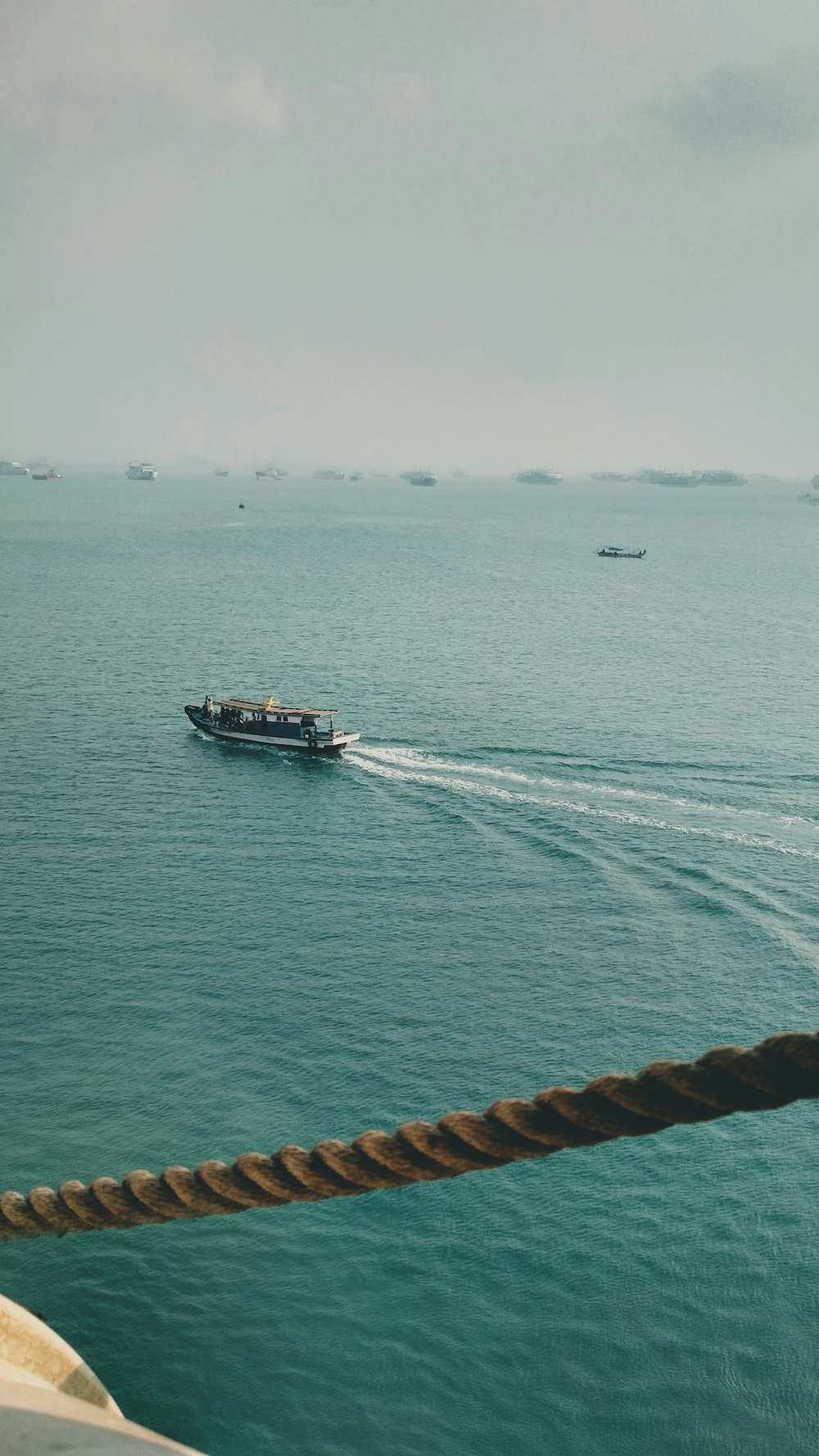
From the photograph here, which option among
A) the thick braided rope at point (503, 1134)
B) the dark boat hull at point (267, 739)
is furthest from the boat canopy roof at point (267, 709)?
the thick braided rope at point (503, 1134)

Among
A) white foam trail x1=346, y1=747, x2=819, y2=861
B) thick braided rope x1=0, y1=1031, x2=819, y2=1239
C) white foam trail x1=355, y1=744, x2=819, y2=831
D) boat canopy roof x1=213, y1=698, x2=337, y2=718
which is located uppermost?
thick braided rope x1=0, y1=1031, x2=819, y2=1239

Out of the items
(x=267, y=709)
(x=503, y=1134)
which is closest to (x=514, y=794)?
(x=267, y=709)

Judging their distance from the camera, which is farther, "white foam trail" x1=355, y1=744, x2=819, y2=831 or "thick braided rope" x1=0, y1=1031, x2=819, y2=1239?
"white foam trail" x1=355, y1=744, x2=819, y2=831

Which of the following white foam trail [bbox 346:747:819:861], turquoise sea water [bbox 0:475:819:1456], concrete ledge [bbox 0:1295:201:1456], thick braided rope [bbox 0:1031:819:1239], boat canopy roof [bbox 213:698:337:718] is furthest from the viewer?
boat canopy roof [bbox 213:698:337:718]

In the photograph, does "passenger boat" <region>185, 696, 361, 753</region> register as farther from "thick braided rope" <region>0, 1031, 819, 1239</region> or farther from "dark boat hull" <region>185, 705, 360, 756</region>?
"thick braided rope" <region>0, 1031, 819, 1239</region>

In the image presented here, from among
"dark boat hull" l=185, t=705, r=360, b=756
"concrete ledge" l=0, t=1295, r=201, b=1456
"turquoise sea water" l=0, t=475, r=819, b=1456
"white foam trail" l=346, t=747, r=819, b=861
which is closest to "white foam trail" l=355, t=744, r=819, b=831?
"white foam trail" l=346, t=747, r=819, b=861

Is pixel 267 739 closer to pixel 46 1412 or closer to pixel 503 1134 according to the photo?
pixel 46 1412
